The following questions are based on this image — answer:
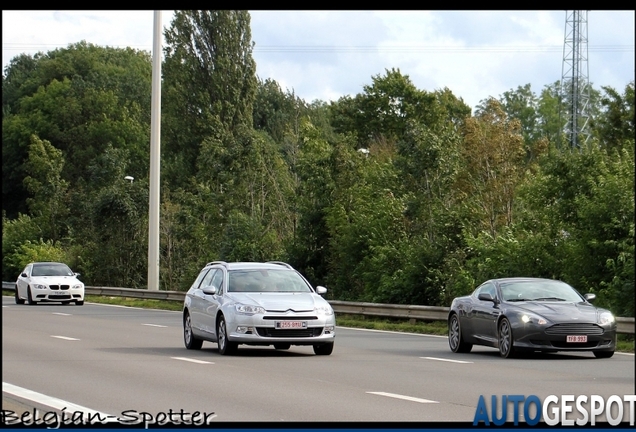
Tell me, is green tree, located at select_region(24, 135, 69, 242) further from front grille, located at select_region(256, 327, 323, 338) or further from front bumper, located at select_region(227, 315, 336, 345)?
front grille, located at select_region(256, 327, 323, 338)

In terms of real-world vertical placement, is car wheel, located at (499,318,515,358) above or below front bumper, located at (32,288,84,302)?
above

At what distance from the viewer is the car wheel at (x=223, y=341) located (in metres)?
20.9

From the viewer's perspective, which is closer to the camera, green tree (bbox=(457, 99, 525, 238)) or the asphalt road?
the asphalt road

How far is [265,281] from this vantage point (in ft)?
71.5

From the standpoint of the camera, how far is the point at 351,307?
3447 cm

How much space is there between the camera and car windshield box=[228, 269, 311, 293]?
21.5 m

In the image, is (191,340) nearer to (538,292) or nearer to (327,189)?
(538,292)

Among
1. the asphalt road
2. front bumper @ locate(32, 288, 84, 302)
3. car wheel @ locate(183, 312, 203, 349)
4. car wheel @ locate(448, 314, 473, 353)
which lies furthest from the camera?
front bumper @ locate(32, 288, 84, 302)

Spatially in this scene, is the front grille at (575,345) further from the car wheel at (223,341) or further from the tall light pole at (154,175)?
the tall light pole at (154,175)

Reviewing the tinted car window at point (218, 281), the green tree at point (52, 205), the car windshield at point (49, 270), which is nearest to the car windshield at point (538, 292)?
the tinted car window at point (218, 281)

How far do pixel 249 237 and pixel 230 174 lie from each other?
16.2 ft

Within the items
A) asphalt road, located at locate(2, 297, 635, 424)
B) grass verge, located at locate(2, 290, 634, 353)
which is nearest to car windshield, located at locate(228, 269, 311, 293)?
asphalt road, located at locate(2, 297, 635, 424)

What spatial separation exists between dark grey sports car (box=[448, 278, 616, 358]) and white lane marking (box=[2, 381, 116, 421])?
8.43 metres

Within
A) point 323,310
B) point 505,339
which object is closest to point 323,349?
point 323,310
